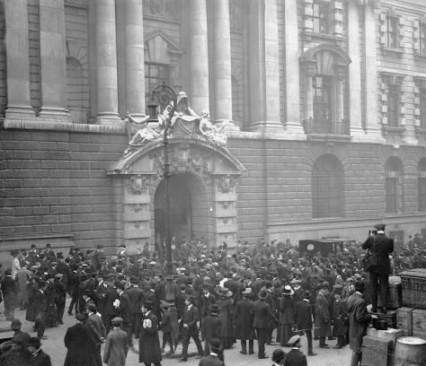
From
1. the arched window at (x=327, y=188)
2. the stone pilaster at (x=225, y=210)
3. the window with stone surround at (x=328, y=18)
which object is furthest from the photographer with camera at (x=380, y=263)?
the window with stone surround at (x=328, y=18)

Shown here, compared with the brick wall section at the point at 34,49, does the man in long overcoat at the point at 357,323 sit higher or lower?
lower

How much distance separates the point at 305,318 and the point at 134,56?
18.3 m

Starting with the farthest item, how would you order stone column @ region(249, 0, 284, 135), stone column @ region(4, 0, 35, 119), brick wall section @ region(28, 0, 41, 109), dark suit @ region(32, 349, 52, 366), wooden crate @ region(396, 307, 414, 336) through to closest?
1. stone column @ region(249, 0, 284, 135)
2. brick wall section @ region(28, 0, 41, 109)
3. stone column @ region(4, 0, 35, 119)
4. wooden crate @ region(396, 307, 414, 336)
5. dark suit @ region(32, 349, 52, 366)

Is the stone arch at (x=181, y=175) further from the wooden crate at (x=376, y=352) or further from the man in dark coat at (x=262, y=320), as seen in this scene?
the wooden crate at (x=376, y=352)

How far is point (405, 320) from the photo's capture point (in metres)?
12.3

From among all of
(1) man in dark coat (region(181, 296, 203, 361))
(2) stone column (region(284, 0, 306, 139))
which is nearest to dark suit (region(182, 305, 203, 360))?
(1) man in dark coat (region(181, 296, 203, 361))

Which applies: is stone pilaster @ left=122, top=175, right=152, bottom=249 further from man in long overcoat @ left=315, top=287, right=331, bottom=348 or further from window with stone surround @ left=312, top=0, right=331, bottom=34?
window with stone surround @ left=312, top=0, right=331, bottom=34

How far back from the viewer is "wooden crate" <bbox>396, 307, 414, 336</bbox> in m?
12.2

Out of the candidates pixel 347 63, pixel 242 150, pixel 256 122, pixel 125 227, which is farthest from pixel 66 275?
pixel 347 63

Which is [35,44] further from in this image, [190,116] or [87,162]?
[190,116]

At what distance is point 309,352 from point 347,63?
25557 mm

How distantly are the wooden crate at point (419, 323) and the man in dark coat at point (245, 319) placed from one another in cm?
452

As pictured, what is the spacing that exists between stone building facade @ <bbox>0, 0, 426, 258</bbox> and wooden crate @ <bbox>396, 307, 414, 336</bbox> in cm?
971

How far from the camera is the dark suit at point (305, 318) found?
15398 millimetres
